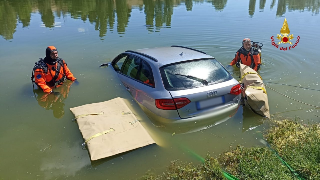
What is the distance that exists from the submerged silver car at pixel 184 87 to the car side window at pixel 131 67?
0.33m

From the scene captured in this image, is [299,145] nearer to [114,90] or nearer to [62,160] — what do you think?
[62,160]

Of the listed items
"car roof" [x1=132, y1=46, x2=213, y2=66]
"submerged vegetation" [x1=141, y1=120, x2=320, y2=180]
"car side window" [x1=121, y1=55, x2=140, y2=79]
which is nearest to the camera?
"submerged vegetation" [x1=141, y1=120, x2=320, y2=180]

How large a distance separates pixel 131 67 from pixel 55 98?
2416mm

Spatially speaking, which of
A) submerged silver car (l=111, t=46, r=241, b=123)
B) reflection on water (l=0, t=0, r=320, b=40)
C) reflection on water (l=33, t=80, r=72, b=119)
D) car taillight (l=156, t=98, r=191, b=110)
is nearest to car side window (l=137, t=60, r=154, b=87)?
submerged silver car (l=111, t=46, r=241, b=123)

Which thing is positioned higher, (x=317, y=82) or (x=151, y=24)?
(x=151, y=24)

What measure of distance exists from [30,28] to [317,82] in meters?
16.9

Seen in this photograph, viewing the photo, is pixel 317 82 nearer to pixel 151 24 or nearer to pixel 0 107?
pixel 0 107

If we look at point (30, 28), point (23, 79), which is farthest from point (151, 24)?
point (23, 79)

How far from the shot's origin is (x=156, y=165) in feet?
13.9

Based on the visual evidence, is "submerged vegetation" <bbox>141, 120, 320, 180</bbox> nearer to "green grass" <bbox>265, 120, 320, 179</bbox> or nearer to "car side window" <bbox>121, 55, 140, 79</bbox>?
"green grass" <bbox>265, 120, 320, 179</bbox>

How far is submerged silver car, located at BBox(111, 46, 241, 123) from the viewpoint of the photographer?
478 cm

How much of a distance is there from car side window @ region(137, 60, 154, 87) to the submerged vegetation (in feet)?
5.87

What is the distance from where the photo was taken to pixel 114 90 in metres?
7.20

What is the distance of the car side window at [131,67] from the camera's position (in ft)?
19.9
